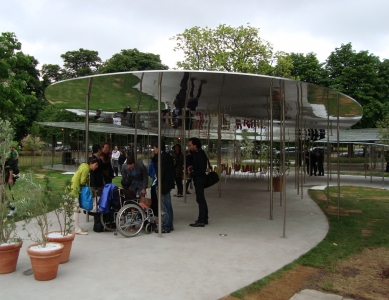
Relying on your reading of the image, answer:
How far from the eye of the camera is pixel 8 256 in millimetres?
4797

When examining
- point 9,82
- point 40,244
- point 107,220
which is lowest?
point 107,220

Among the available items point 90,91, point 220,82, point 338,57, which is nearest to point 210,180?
point 220,82

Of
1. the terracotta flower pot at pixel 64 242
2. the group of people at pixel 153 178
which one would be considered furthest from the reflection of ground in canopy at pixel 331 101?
the terracotta flower pot at pixel 64 242

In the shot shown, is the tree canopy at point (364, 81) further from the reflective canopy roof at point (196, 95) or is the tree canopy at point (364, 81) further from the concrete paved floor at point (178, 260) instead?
the concrete paved floor at point (178, 260)

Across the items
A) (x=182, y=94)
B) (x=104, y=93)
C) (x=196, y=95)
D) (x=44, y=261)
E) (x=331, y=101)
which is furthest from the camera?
(x=196, y=95)

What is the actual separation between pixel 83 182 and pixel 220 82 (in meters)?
3.20

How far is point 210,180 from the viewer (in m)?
7.92

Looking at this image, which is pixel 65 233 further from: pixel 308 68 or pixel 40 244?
pixel 308 68

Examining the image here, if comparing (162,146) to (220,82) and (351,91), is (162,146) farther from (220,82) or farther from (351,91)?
(351,91)

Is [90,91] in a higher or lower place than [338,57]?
lower

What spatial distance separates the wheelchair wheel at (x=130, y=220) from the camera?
6781 millimetres

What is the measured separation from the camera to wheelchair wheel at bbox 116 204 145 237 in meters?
6.78

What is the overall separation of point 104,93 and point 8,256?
461cm

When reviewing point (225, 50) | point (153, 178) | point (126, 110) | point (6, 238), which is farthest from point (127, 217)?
point (225, 50)
